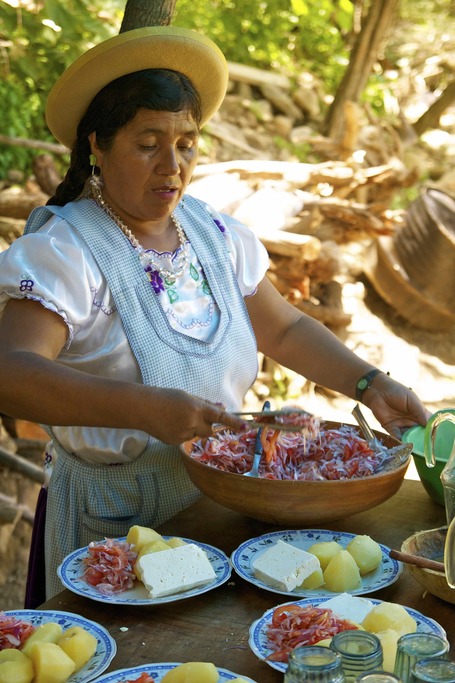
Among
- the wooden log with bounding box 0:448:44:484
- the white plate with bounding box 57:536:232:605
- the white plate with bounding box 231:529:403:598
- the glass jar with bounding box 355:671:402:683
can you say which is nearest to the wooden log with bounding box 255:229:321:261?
the wooden log with bounding box 0:448:44:484

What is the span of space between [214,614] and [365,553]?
343 millimetres

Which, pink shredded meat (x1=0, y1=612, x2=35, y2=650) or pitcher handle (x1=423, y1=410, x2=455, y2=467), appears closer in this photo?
pink shredded meat (x1=0, y1=612, x2=35, y2=650)

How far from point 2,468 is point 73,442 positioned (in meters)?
2.03

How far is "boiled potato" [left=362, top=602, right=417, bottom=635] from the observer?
1430 mm

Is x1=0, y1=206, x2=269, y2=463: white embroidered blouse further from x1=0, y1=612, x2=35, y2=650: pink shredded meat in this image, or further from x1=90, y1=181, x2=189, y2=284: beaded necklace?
x1=0, y1=612, x2=35, y2=650: pink shredded meat

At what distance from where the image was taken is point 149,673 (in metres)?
1.37

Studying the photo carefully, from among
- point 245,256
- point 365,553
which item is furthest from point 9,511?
point 365,553

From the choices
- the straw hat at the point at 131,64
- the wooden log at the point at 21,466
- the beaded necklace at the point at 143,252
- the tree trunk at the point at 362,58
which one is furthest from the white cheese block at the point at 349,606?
the tree trunk at the point at 362,58

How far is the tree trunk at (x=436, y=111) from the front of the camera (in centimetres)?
1072

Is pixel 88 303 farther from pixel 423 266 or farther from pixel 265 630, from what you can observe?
pixel 423 266

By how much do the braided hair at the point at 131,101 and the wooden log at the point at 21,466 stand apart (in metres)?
1.92

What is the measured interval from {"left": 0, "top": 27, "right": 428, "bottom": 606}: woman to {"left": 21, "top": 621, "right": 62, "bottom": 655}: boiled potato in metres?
0.61

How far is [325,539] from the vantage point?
193 centimetres

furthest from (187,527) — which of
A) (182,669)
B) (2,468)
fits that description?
(2,468)
